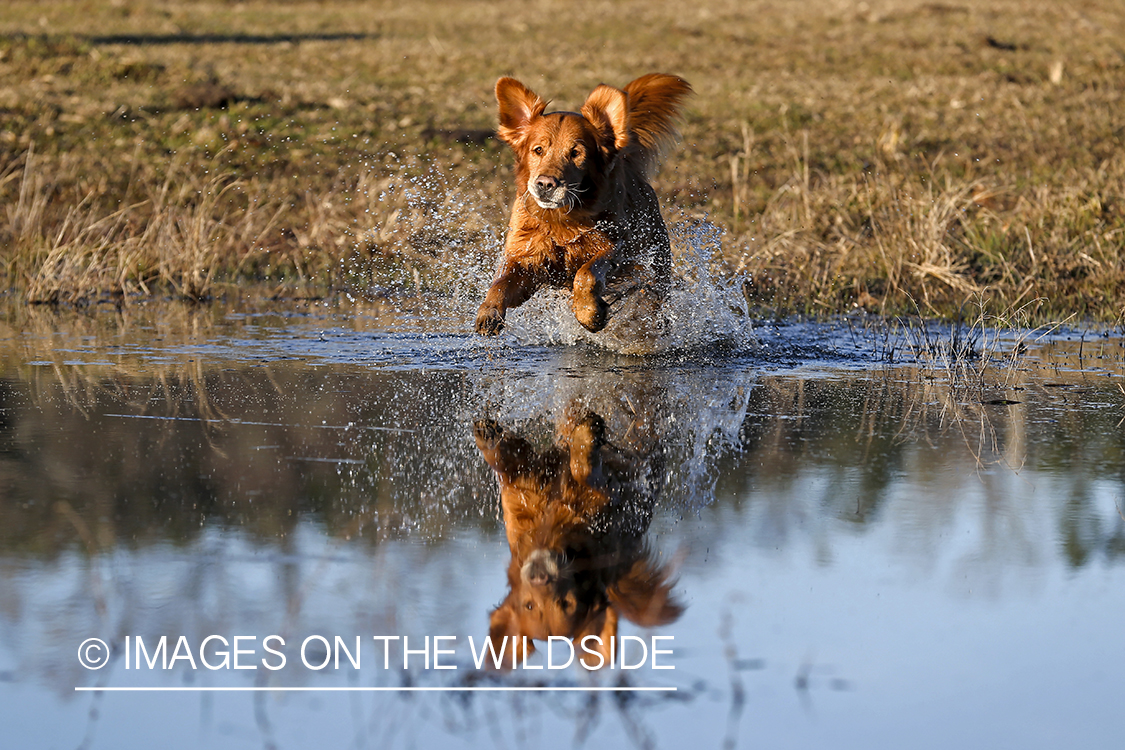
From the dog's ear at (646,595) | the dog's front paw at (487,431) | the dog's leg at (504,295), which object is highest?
the dog's ear at (646,595)

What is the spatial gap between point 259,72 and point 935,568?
17.0 metres

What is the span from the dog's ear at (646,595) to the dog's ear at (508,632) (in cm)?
24

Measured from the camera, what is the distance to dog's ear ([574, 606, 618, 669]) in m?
2.93

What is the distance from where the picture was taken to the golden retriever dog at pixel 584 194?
6.66 metres

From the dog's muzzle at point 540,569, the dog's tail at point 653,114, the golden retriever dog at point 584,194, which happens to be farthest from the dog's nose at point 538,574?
the dog's tail at point 653,114

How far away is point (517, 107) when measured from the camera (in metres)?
7.17

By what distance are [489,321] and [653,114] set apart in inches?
60.5

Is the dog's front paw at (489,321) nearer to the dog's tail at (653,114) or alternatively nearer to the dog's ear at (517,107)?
the dog's ear at (517,107)

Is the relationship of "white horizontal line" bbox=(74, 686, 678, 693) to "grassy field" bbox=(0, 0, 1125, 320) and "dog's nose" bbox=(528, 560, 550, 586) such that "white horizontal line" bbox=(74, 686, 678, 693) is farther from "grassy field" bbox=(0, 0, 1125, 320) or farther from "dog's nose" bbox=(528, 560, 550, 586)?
"grassy field" bbox=(0, 0, 1125, 320)

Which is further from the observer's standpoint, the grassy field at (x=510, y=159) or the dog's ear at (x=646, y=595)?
the grassy field at (x=510, y=159)

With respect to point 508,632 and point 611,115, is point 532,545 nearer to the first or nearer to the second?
point 508,632

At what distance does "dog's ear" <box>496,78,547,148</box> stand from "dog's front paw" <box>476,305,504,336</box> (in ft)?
3.45

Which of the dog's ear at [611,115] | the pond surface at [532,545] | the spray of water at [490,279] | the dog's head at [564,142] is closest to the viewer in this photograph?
the pond surface at [532,545]

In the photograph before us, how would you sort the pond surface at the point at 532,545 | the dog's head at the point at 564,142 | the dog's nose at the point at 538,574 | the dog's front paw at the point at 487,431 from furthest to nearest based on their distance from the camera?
the dog's head at the point at 564,142
the dog's front paw at the point at 487,431
the dog's nose at the point at 538,574
the pond surface at the point at 532,545
